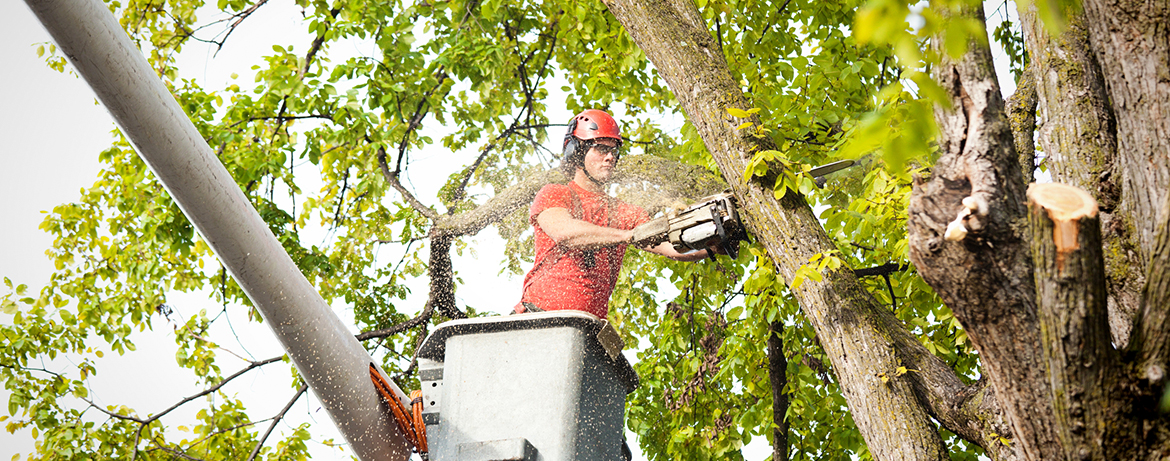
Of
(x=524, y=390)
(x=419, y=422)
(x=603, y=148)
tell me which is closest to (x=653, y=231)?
(x=603, y=148)

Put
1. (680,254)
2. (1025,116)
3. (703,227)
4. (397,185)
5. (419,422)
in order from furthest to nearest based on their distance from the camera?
1. (397,185)
2. (680,254)
3. (703,227)
4. (419,422)
5. (1025,116)

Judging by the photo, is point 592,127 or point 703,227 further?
point 592,127

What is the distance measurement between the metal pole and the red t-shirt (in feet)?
2.50

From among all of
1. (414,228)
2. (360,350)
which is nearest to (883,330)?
(360,350)

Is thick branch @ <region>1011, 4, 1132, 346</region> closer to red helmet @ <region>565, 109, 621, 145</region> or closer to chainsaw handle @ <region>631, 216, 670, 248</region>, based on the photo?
chainsaw handle @ <region>631, 216, 670, 248</region>

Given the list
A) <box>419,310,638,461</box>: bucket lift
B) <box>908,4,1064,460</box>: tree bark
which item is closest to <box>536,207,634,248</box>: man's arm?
<box>419,310,638,461</box>: bucket lift

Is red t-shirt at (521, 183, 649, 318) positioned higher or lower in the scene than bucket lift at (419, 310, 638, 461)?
higher

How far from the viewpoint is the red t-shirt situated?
3523 millimetres

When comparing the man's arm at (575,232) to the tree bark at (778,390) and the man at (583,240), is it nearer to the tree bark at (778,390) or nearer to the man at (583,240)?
the man at (583,240)

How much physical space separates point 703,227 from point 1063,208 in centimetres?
191

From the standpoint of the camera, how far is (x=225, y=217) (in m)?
2.80

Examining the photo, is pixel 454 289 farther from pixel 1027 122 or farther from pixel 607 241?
pixel 1027 122

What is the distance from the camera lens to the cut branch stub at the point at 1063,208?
1.49m

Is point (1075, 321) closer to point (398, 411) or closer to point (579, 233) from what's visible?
point (579, 233)
